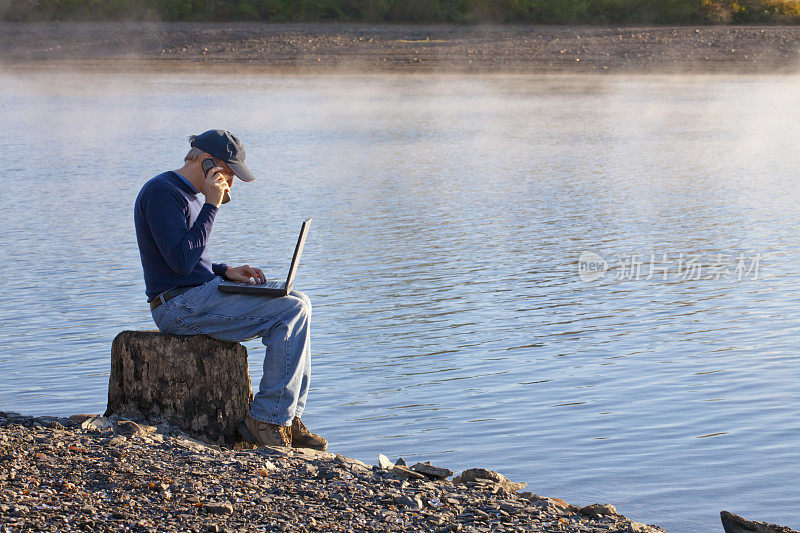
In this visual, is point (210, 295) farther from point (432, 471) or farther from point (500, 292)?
point (500, 292)

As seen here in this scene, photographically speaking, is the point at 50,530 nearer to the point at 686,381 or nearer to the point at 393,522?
the point at 393,522

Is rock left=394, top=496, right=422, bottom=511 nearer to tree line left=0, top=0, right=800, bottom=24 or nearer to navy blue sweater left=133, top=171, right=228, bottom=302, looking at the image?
navy blue sweater left=133, top=171, right=228, bottom=302

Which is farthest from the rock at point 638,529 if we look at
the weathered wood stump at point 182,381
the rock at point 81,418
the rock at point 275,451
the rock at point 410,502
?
the rock at point 81,418

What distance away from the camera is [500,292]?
836cm

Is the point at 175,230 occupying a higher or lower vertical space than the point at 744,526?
higher

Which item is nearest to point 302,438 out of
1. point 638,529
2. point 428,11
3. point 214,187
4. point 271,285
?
point 271,285

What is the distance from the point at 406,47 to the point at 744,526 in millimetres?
30348

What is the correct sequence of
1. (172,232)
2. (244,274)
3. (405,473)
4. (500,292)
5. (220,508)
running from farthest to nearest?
(500,292) < (244,274) < (172,232) < (405,473) < (220,508)

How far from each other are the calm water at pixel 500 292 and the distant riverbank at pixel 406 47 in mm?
11912

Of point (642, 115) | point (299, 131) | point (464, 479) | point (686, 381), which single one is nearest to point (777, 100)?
point (642, 115)

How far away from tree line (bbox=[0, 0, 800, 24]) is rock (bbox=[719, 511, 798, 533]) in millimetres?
32728

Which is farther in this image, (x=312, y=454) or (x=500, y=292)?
(x=500, y=292)

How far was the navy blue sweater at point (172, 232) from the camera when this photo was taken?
4.61 m

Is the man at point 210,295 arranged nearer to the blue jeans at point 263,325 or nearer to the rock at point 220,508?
the blue jeans at point 263,325
